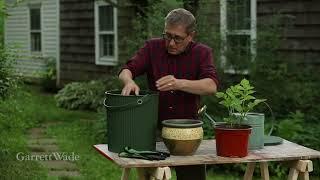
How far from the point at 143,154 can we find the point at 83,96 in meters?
9.16

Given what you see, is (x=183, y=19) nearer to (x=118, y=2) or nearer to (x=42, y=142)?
(x=42, y=142)

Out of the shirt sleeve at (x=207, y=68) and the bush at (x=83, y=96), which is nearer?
the shirt sleeve at (x=207, y=68)

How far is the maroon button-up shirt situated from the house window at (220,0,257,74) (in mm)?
4173

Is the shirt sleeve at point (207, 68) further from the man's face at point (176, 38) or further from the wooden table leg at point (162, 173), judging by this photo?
the wooden table leg at point (162, 173)

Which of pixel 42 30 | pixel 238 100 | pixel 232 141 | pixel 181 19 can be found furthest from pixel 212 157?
pixel 42 30

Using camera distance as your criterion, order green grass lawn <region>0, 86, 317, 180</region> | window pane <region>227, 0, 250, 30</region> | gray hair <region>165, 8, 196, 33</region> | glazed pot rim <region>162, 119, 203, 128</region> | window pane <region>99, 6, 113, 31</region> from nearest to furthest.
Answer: glazed pot rim <region>162, 119, 203, 128</region>
gray hair <region>165, 8, 196, 33</region>
green grass lawn <region>0, 86, 317, 180</region>
window pane <region>227, 0, 250, 30</region>
window pane <region>99, 6, 113, 31</region>

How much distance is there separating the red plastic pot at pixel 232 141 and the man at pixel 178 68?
0.32 metres

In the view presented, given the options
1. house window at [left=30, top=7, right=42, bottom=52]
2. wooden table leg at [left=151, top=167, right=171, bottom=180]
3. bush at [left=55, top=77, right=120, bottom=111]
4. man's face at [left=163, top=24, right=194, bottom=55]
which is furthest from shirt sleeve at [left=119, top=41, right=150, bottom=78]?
house window at [left=30, top=7, right=42, bottom=52]

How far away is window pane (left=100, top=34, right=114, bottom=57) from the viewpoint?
13969mm

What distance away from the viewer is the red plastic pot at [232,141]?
11.5ft

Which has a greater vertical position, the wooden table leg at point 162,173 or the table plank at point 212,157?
the table plank at point 212,157

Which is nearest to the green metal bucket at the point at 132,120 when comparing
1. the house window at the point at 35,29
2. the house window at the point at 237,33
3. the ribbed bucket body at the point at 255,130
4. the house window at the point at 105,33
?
the ribbed bucket body at the point at 255,130

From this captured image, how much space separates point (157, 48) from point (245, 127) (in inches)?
32.0

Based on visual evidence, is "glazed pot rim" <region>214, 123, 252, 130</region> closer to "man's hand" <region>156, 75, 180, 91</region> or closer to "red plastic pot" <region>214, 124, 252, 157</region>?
"red plastic pot" <region>214, 124, 252, 157</region>
